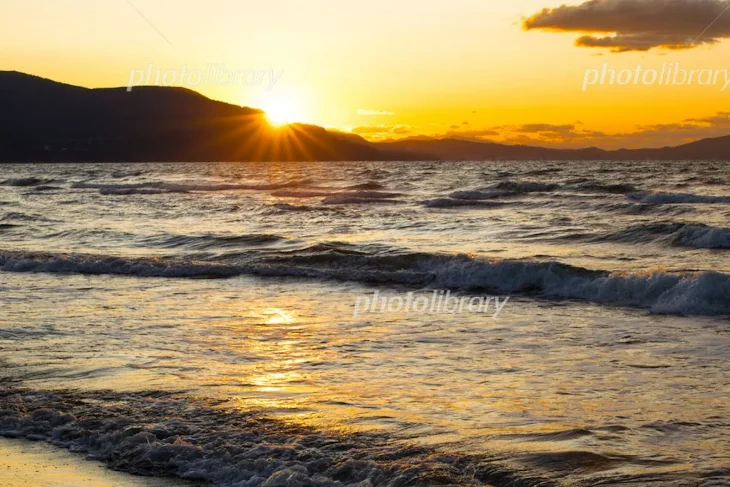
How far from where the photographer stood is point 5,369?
9758 millimetres

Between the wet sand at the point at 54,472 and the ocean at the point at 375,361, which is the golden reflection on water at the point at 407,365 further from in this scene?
the wet sand at the point at 54,472

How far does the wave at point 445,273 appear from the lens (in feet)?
47.6

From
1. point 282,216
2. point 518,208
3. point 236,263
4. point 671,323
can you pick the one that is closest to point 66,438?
point 671,323

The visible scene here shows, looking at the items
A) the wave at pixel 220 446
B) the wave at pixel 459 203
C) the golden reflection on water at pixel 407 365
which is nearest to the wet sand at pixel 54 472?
the wave at pixel 220 446

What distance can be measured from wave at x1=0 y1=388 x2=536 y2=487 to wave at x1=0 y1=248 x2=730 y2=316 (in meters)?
8.35

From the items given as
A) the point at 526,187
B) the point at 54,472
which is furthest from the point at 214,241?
the point at 526,187

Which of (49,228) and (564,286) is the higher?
(564,286)

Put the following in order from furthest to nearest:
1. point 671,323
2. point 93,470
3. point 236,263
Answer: point 236,263, point 671,323, point 93,470

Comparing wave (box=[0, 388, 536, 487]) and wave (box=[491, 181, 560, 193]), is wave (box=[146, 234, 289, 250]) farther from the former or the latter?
wave (box=[491, 181, 560, 193])

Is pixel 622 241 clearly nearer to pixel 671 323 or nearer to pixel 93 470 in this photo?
pixel 671 323

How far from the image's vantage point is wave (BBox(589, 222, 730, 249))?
2344 cm

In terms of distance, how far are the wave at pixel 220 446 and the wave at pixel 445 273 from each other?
8347mm

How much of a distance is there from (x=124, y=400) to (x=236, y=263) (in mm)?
13070

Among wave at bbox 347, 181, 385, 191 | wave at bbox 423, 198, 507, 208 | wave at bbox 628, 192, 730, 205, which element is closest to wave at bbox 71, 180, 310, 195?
wave at bbox 347, 181, 385, 191
